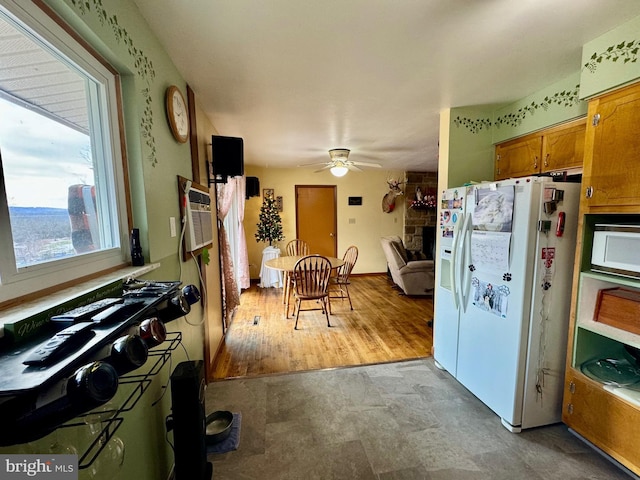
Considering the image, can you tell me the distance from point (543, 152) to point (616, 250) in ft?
3.12

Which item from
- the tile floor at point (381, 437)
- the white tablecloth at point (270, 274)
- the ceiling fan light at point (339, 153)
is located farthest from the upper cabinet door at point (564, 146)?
the white tablecloth at point (270, 274)

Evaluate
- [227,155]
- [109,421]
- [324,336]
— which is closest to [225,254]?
[227,155]

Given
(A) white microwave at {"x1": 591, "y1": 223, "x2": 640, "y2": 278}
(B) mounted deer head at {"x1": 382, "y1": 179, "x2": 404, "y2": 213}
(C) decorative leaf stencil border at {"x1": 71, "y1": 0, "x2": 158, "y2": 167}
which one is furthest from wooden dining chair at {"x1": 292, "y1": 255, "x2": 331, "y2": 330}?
(B) mounted deer head at {"x1": 382, "y1": 179, "x2": 404, "y2": 213}

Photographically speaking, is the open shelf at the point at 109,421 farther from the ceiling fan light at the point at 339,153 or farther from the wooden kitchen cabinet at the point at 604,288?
the ceiling fan light at the point at 339,153

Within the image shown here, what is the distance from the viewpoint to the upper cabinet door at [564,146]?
1.80 m

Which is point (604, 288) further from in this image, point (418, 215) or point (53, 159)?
point (418, 215)

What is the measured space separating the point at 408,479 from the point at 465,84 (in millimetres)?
2419

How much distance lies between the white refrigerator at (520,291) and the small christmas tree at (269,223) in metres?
3.55

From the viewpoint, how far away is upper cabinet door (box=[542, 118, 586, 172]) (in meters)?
1.80

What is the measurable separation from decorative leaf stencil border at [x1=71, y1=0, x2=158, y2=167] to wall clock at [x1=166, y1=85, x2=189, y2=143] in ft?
0.53

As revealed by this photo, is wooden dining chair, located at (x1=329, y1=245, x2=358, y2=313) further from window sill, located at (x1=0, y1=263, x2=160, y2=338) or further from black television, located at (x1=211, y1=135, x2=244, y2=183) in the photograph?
window sill, located at (x1=0, y1=263, x2=160, y2=338)

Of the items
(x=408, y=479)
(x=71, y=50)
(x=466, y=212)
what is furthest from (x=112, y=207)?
(x=466, y=212)

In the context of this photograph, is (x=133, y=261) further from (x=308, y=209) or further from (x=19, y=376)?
(x=308, y=209)

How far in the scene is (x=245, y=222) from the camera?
5277 mm
